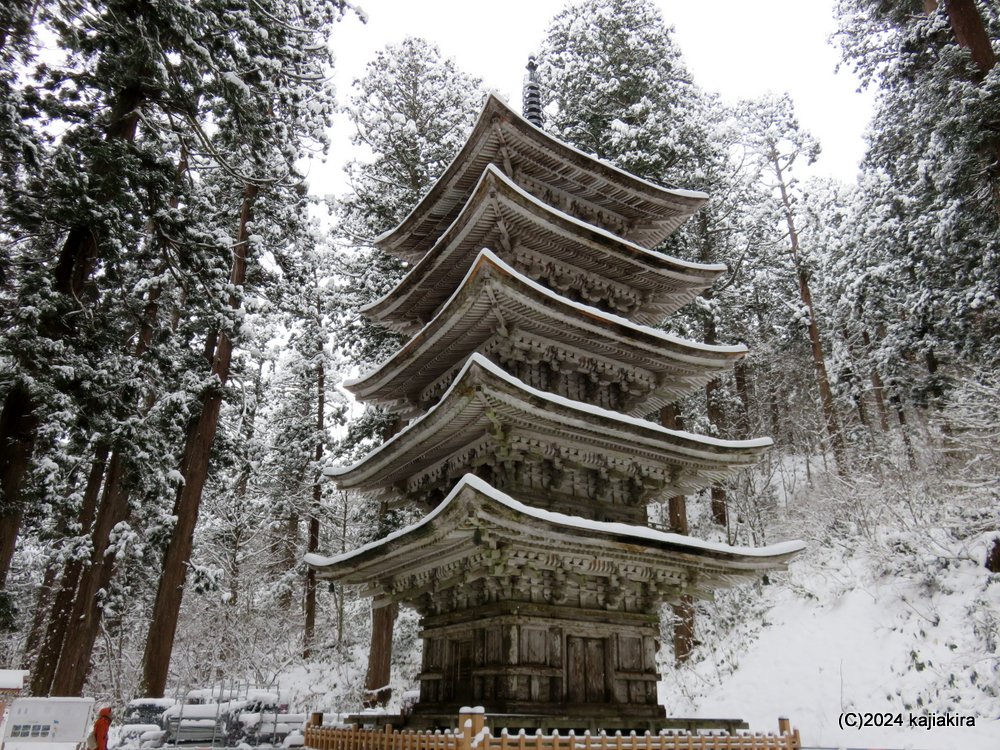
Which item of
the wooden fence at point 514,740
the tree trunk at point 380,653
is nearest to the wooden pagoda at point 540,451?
the wooden fence at point 514,740

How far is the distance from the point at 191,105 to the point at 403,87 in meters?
14.9

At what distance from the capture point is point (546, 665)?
10289mm

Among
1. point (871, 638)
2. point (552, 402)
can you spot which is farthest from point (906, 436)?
point (552, 402)

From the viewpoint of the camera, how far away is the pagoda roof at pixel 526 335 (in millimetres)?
11016

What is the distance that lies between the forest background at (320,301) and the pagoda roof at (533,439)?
4.35 meters

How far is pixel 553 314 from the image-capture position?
1145cm

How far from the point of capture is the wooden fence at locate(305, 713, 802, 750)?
25.2 feet

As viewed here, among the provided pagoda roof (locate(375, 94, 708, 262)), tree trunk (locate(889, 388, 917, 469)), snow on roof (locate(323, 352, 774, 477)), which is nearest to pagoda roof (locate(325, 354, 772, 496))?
snow on roof (locate(323, 352, 774, 477))

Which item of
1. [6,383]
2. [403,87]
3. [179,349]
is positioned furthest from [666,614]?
[403,87]

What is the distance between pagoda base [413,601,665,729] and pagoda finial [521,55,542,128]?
1139 centimetres

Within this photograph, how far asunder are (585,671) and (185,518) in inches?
435

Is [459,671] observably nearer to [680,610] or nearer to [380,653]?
[380,653]

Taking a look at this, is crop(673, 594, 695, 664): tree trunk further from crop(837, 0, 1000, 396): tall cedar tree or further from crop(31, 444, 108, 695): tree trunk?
crop(31, 444, 108, 695): tree trunk

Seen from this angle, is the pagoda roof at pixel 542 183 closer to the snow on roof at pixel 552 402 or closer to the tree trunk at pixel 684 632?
the snow on roof at pixel 552 402
